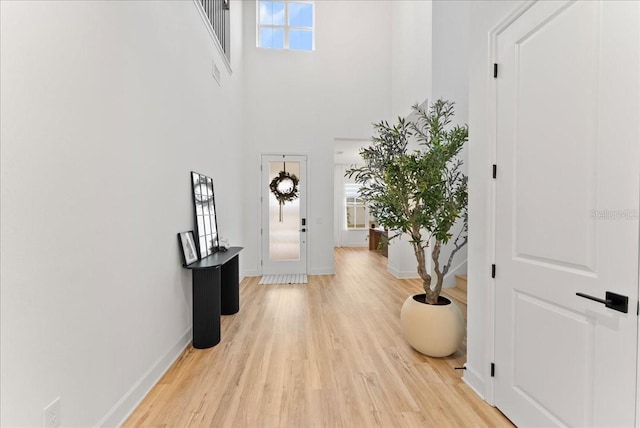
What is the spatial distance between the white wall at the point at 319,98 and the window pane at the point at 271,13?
0.76 feet

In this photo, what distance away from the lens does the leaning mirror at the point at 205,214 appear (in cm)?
320

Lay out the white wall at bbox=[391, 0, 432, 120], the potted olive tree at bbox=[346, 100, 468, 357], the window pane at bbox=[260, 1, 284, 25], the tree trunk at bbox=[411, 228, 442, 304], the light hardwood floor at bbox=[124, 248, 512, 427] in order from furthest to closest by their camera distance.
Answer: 1. the window pane at bbox=[260, 1, 284, 25]
2. the white wall at bbox=[391, 0, 432, 120]
3. the tree trunk at bbox=[411, 228, 442, 304]
4. the potted olive tree at bbox=[346, 100, 468, 357]
5. the light hardwood floor at bbox=[124, 248, 512, 427]

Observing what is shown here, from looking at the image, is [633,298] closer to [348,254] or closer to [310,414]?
[310,414]

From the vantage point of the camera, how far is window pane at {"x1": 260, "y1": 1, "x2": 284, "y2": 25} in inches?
242

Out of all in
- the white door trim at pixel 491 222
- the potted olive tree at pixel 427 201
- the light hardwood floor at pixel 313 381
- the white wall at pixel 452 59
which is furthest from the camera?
the white wall at pixel 452 59

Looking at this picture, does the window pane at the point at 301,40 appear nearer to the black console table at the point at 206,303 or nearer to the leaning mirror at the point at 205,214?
the leaning mirror at the point at 205,214

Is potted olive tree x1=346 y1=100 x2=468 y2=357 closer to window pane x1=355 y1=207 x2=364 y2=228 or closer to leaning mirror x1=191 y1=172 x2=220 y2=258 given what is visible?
leaning mirror x1=191 y1=172 x2=220 y2=258

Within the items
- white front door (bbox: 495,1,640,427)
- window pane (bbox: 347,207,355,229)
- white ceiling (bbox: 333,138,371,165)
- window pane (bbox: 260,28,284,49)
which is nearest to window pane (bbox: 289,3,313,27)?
window pane (bbox: 260,28,284,49)

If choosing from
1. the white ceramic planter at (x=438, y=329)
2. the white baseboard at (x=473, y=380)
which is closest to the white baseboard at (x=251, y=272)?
the white ceramic planter at (x=438, y=329)

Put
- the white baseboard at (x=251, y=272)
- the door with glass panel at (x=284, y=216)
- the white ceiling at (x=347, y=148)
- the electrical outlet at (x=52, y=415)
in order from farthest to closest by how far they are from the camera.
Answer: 1. the white ceiling at (x=347, y=148)
2. the door with glass panel at (x=284, y=216)
3. the white baseboard at (x=251, y=272)
4. the electrical outlet at (x=52, y=415)

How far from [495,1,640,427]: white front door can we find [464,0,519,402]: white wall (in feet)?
0.30

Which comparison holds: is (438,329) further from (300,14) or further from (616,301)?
(300,14)

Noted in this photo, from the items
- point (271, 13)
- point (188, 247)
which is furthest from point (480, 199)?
point (271, 13)

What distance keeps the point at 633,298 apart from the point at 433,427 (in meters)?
1.28
